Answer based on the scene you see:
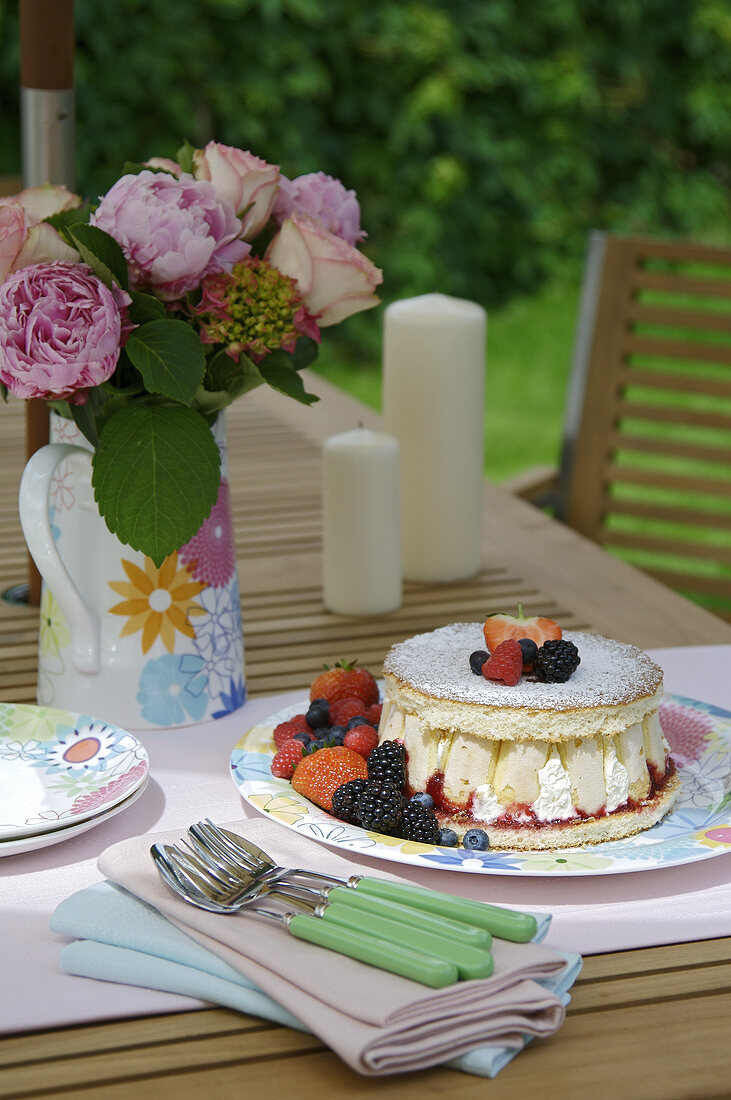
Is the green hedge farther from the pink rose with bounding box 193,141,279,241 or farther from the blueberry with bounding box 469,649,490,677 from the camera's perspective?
the blueberry with bounding box 469,649,490,677

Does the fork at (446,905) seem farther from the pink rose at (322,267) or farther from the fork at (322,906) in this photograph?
the pink rose at (322,267)

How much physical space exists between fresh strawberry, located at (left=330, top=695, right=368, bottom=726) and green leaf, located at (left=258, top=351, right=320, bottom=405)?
9.0 inches

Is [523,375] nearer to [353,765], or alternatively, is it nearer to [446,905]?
[353,765]

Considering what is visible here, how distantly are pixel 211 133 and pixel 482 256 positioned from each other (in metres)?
1.14

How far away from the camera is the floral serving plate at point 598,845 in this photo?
2.58 ft

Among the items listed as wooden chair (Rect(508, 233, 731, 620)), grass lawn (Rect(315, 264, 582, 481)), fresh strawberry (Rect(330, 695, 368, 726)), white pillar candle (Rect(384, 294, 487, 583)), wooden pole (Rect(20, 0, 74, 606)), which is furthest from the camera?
grass lawn (Rect(315, 264, 582, 481))

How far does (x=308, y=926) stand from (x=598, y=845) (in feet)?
0.78

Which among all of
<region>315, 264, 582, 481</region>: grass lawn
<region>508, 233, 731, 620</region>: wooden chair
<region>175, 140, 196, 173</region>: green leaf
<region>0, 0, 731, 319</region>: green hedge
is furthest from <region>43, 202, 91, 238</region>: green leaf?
<region>0, 0, 731, 319</region>: green hedge

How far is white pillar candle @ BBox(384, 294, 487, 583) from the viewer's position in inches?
56.5

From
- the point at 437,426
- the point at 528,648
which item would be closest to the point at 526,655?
the point at 528,648

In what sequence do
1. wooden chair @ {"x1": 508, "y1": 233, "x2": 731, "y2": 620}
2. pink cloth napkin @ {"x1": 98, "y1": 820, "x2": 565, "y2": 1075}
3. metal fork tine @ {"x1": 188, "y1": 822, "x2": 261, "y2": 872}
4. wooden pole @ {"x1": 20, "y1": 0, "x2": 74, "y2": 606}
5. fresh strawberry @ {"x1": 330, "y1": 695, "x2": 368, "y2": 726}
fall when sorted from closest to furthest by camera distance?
pink cloth napkin @ {"x1": 98, "y1": 820, "x2": 565, "y2": 1075}
metal fork tine @ {"x1": 188, "y1": 822, "x2": 261, "y2": 872}
fresh strawberry @ {"x1": 330, "y1": 695, "x2": 368, "y2": 726}
wooden pole @ {"x1": 20, "y1": 0, "x2": 74, "y2": 606}
wooden chair @ {"x1": 508, "y1": 233, "x2": 731, "y2": 620}

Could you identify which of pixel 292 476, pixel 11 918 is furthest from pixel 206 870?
pixel 292 476

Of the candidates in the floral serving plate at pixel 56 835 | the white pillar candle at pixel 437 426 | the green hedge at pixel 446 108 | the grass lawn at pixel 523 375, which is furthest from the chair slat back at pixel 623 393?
the green hedge at pixel 446 108

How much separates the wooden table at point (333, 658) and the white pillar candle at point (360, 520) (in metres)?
0.03
